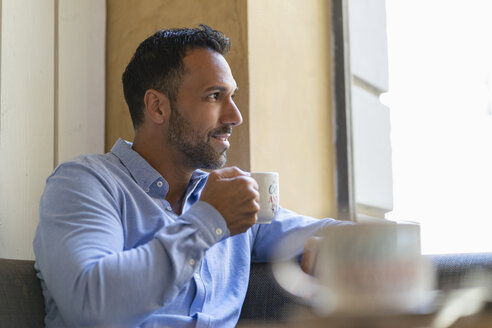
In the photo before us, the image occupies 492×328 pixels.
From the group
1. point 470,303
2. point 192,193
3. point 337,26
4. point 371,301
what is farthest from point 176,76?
point 371,301

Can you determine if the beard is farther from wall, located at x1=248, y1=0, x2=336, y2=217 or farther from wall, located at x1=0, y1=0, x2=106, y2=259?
wall, located at x1=0, y1=0, x2=106, y2=259

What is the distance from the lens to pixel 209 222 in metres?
0.92

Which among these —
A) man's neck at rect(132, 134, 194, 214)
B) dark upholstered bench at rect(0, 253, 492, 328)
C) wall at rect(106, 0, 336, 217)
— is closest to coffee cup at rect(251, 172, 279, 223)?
dark upholstered bench at rect(0, 253, 492, 328)

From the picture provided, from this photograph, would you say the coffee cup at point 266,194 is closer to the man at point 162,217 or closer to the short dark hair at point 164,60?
the man at point 162,217

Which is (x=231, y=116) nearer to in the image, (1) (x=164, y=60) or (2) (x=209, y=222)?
(1) (x=164, y=60)

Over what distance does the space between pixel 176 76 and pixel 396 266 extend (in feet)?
3.32

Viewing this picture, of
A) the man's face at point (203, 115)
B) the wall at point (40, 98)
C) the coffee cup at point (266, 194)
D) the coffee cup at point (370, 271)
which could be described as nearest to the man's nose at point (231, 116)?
the man's face at point (203, 115)

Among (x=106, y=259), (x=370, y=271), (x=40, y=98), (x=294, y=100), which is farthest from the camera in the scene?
(x=294, y=100)

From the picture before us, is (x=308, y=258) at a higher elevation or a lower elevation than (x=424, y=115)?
lower

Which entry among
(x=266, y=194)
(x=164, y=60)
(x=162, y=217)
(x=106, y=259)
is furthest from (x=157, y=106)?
(x=106, y=259)

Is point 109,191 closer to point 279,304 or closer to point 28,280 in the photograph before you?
point 28,280

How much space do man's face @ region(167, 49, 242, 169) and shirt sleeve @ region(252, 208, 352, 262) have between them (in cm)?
18

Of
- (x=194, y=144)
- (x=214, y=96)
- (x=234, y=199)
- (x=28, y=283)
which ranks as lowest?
(x=28, y=283)

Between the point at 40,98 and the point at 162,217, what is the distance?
606 millimetres
